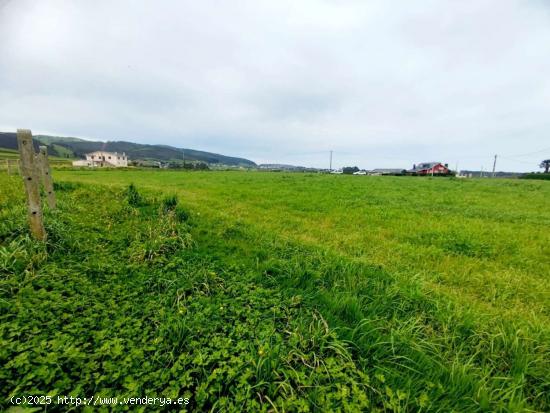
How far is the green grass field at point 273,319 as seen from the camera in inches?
77.2

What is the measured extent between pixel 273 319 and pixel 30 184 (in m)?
4.39

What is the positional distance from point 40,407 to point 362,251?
202 inches

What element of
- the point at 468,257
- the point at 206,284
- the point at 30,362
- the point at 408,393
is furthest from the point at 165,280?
the point at 468,257

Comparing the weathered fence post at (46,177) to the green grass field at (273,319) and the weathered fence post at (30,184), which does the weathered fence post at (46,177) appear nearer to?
the green grass field at (273,319)

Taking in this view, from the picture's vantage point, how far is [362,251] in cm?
538

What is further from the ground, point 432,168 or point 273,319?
point 432,168

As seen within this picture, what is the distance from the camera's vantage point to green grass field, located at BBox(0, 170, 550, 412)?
1960 mm

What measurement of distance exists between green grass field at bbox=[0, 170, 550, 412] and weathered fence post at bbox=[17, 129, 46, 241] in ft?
0.79

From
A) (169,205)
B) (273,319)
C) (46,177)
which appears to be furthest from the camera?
(169,205)

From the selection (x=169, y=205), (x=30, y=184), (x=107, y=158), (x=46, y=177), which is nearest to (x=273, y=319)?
(x=30, y=184)

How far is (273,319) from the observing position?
2.79 meters

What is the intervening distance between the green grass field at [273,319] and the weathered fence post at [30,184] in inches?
9.5

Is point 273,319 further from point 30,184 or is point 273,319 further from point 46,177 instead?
point 46,177

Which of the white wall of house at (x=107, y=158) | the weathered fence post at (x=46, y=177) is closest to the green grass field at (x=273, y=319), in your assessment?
the weathered fence post at (x=46, y=177)
